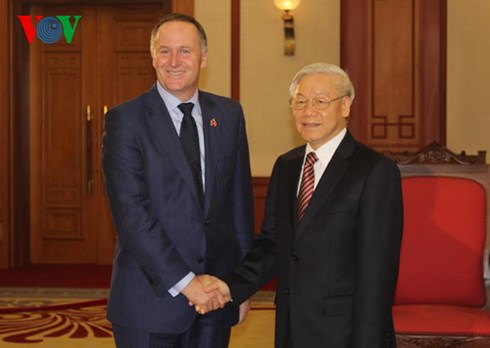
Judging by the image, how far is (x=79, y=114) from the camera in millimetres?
8320

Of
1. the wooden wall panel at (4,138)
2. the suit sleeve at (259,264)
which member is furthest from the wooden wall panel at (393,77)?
the suit sleeve at (259,264)

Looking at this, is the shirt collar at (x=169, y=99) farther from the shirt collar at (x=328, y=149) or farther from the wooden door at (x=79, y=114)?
the wooden door at (x=79, y=114)

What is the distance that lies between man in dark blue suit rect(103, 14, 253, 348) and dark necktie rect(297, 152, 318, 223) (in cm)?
25

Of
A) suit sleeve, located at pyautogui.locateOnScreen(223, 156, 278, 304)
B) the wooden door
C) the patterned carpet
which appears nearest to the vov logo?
the wooden door

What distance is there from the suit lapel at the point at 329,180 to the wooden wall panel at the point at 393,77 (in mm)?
4908

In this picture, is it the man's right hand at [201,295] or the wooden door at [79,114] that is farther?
the wooden door at [79,114]

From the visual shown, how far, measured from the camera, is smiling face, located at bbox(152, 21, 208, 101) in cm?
254

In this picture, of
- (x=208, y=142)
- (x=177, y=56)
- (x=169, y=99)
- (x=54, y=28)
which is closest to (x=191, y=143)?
(x=208, y=142)

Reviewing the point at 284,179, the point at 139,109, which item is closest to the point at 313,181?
the point at 284,179

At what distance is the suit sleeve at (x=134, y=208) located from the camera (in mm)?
2447

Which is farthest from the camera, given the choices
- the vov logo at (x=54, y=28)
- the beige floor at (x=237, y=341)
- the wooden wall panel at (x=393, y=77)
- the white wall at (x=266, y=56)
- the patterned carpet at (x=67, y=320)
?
the vov logo at (x=54, y=28)

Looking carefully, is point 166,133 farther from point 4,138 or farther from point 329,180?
point 4,138

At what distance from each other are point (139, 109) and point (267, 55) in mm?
5117

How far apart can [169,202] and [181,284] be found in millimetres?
251
